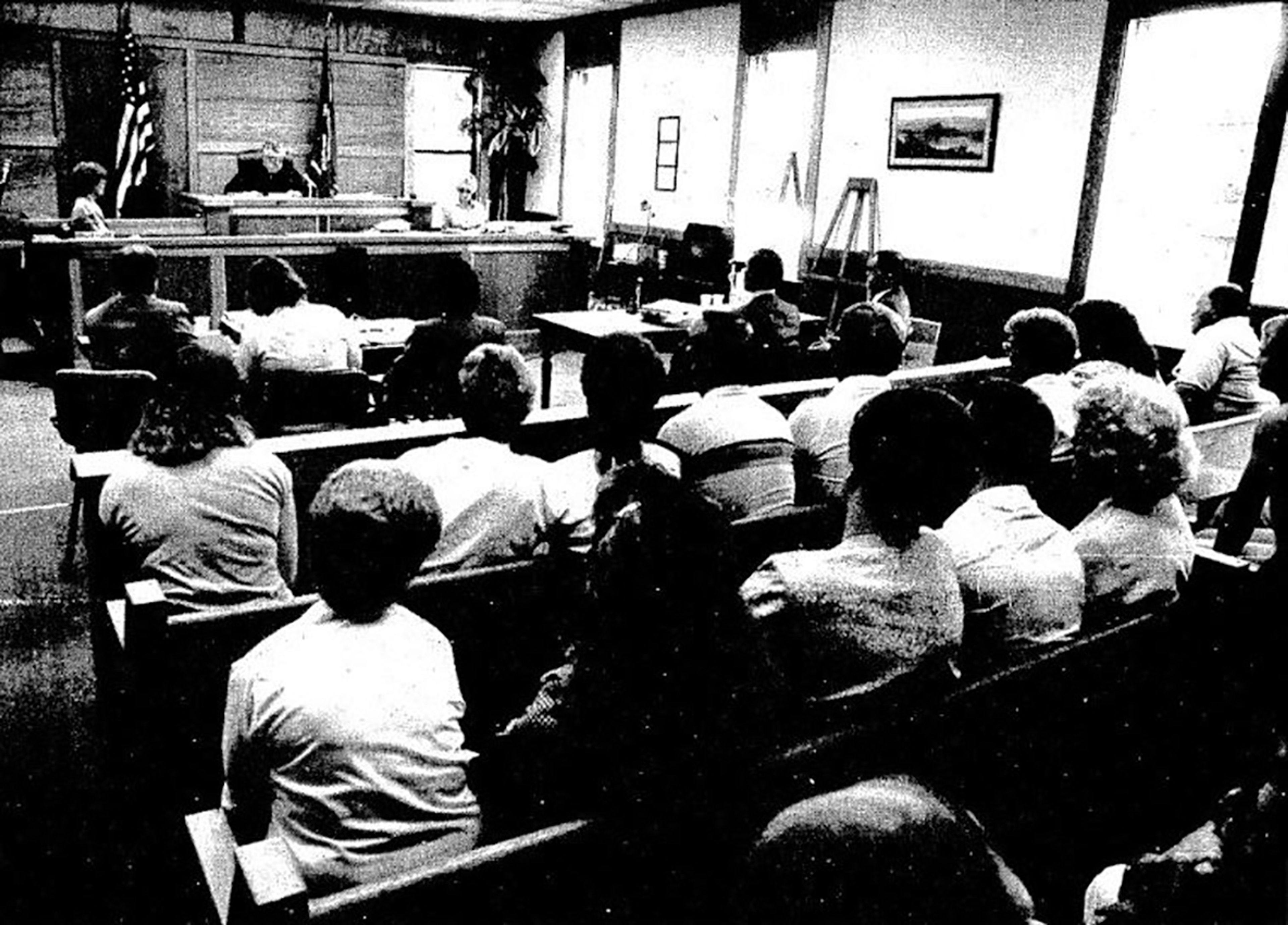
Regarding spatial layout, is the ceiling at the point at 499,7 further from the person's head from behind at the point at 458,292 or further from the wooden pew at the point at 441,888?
the wooden pew at the point at 441,888

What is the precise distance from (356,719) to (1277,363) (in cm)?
328

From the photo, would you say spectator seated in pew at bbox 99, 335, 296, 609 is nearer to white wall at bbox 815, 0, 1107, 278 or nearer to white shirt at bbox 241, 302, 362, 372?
white shirt at bbox 241, 302, 362, 372

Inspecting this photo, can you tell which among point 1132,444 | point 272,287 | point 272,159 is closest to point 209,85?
point 272,159

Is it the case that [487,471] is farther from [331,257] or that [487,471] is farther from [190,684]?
[331,257]

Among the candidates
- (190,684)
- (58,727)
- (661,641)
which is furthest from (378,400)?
(661,641)

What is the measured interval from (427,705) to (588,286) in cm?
785

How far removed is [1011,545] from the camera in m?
2.17

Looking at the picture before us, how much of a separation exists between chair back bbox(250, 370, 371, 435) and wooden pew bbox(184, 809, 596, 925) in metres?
2.84

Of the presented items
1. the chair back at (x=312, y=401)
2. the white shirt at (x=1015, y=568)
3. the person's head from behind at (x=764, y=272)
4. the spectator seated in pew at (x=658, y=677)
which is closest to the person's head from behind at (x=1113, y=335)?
the white shirt at (x=1015, y=568)

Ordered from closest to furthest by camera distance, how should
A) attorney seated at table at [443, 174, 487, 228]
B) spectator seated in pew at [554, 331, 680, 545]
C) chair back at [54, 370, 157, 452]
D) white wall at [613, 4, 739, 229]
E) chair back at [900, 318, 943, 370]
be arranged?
spectator seated in pew at [554, 331, 680, 545], chair back at [54, 370, 157, 452], chair back at [900, 318, 943, 370], attorney seated at table at [443, 174, 487, 228], white wall at [613, 4, 739, 229]

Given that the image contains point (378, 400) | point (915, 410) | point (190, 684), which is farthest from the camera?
point (378, 400)

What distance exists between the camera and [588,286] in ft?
30.1

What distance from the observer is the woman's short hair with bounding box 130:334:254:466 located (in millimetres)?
2408

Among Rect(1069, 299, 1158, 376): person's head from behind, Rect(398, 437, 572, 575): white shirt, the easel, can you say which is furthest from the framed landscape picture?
Rect(398, 437, 572, 575): white shirt
